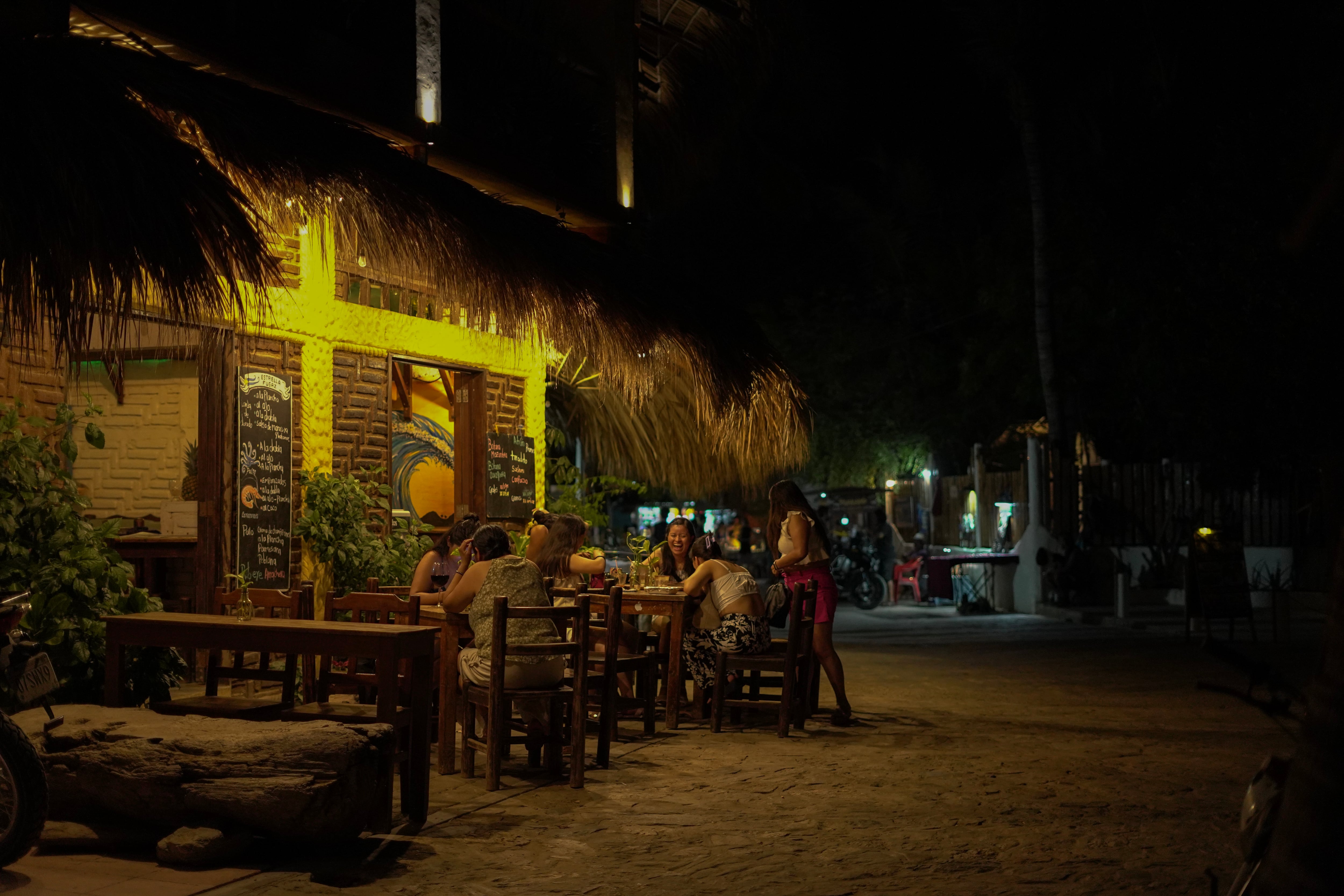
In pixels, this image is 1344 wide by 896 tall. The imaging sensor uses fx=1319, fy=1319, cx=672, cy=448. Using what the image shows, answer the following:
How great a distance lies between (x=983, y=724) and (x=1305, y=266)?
9218 mm

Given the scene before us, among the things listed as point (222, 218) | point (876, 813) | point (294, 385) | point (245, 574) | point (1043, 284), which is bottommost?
point (876, 813)

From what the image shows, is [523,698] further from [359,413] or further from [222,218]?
[359,413]

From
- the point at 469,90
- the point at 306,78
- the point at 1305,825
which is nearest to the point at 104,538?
the point at 306,78

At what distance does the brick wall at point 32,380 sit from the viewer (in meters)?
7.34

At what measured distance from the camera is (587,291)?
8.99 m

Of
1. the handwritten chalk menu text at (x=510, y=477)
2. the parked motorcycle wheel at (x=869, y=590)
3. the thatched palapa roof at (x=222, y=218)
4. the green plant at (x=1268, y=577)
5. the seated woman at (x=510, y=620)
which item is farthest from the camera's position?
the parked motorcycle wheel at (x=869, y=590)

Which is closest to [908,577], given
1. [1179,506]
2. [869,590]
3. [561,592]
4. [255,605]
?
[869,590]

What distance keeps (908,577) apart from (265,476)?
45.9 feet

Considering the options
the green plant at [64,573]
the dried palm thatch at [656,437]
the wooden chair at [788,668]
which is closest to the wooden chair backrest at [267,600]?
the green plant at [64,573]

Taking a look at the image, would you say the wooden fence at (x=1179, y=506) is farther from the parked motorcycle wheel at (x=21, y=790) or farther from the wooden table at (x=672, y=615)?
the parked motorcycle wheel at (x=21, y=790)

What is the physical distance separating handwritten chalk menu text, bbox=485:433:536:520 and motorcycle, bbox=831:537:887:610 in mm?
8628

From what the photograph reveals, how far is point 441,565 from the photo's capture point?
28.2 ft

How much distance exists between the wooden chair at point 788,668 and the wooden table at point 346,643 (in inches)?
104

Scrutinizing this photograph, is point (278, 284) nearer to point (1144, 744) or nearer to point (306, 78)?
point (306, 78)
